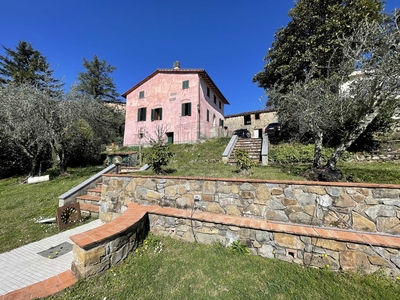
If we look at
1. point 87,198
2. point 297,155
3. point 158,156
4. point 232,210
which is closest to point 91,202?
point 87,198

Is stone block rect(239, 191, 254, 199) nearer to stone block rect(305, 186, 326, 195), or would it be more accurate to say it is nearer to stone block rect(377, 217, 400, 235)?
stone block rect(305, 186, 326, 195)

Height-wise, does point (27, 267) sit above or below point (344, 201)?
below

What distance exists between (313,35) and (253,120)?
10605 mm

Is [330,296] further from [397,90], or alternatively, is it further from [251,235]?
[397,90]

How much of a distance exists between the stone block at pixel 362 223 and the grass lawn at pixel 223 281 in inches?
24.6

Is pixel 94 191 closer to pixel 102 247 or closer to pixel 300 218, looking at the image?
pixel 102 247

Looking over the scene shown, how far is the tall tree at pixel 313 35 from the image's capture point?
32.4 feet

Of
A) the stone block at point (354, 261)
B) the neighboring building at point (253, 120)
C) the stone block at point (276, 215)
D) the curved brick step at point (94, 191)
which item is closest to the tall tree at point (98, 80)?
the neighboring building at point (253, 120)

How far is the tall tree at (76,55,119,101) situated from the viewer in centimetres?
2216

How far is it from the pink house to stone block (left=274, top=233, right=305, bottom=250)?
11962 mm

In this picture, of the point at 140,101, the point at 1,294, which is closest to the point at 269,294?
the point at 1,294

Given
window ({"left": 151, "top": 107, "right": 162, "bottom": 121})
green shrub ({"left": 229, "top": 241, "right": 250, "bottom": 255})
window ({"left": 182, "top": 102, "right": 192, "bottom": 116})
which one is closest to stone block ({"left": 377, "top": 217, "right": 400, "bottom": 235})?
green shrub ({"left": 229, "top": 241, "right": 250, "bottom": 255})

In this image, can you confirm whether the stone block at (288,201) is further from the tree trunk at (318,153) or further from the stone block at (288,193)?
the tree trunk at (318,153)

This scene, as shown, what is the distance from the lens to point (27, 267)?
8.89 ft
